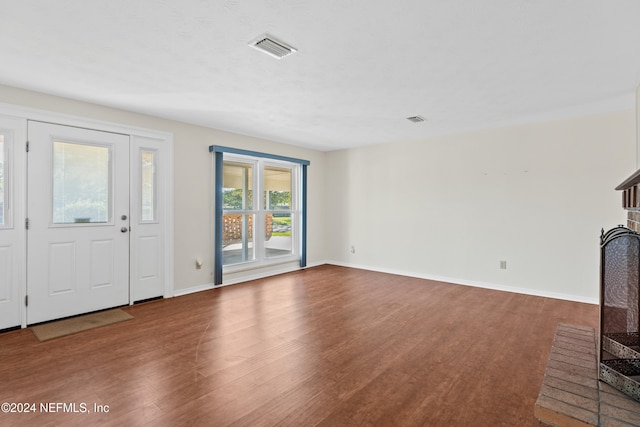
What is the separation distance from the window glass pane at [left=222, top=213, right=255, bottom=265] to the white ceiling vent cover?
325 centimetres

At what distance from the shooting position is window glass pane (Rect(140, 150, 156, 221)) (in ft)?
13.5

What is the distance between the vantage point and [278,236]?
6.15m

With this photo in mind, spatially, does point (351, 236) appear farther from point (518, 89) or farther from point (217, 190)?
point (518, 89)

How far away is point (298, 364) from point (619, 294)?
216 centimetres

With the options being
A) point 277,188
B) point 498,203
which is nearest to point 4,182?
point 277,188

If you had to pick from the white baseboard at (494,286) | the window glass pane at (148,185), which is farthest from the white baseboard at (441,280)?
the window glass pane at (148,185)

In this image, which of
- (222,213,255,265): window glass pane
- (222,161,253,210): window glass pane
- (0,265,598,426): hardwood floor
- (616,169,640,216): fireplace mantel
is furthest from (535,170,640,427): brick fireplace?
(222,161,253,210): window glass pane

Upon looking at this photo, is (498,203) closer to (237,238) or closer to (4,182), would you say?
(237,238)

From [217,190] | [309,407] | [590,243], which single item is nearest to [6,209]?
[217,190]

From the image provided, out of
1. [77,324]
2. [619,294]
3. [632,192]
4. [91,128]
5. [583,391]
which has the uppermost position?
[91,128]

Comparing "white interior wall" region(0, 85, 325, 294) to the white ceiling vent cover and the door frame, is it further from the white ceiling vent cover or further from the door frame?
the white ceiling vent cover

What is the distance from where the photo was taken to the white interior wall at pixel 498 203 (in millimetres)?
3996

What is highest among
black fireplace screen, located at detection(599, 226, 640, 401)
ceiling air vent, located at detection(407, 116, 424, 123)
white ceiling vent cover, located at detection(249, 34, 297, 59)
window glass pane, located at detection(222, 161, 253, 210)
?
ceiling air vent, located at detection(407, 116, 424, 123)

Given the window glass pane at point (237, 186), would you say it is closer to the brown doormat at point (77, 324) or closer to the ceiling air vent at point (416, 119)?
the brown doormat at point (77, 324)
